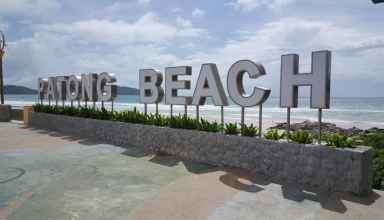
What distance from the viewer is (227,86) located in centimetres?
1140

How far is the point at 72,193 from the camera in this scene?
827cm

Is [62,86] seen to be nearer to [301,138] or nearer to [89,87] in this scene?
[89,87]

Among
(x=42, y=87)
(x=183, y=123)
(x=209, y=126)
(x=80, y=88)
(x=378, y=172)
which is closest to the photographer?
(x=378, y=172)

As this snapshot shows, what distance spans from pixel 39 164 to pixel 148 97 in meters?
5.53

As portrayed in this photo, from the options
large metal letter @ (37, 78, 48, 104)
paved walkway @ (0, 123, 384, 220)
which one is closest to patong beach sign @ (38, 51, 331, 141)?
paved walkway @ (0, 123, 384, 220)

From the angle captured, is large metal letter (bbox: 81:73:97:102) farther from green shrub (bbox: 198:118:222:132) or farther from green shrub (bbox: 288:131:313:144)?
green shrub (bbox: 288:131:313:144)

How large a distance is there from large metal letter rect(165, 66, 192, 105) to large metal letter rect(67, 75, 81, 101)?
8.17 m

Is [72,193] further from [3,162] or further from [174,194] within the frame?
[3,162]

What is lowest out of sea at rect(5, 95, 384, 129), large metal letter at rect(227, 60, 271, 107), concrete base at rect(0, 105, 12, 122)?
sea at rect(5, 95, 384, 129)

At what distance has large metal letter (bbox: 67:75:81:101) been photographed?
789 inches

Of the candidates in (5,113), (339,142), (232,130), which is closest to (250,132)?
(232,130)

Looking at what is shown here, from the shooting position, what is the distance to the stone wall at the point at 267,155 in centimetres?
823

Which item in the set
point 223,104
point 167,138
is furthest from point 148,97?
point 223,104

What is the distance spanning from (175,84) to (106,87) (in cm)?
570
